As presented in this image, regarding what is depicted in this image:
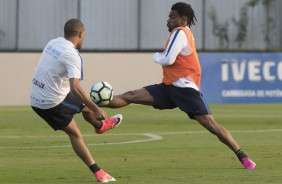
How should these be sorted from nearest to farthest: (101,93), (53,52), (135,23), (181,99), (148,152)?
1. (53,52)
2. (101,93)
3. (181,99)
4. (148,152)
5. (135,23)

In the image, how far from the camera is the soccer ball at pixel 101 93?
12953 mm

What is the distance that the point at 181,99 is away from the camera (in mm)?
13727

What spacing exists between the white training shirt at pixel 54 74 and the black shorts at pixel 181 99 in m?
2.13

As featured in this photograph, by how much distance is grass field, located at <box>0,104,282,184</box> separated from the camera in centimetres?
1271

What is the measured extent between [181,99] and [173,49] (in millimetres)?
682

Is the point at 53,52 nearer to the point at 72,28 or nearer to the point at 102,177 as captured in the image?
the point at 72,28

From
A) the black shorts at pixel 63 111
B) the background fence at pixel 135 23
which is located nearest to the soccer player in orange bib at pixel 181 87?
the black shorts at pixel 63 111

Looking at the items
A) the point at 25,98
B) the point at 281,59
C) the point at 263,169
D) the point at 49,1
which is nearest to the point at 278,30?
the point at 281,59

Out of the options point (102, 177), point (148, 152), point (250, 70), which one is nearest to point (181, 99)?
point (102, 177)

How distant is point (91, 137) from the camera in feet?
64.3

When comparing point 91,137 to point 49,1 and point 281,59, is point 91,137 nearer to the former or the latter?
point 281,59

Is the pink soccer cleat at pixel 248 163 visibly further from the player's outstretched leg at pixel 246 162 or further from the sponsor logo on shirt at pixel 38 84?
the sponsor logo on shirt at pixel 38 84

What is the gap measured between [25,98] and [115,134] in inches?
458

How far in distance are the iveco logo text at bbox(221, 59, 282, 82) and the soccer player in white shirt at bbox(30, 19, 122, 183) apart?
20999 millimetres
